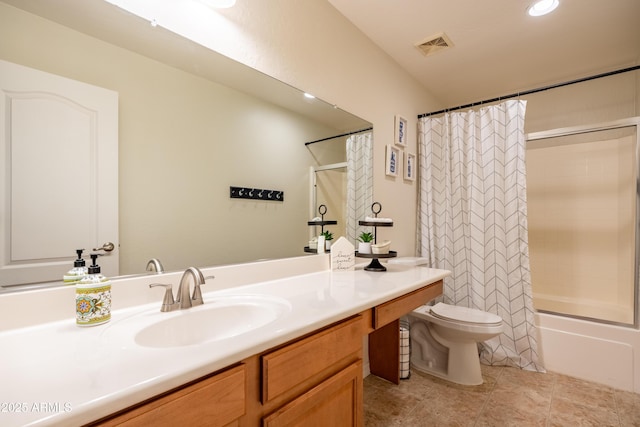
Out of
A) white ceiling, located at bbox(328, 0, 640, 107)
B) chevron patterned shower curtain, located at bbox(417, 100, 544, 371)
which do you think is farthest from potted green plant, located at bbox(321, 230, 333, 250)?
white ceiling, located at bbox(328, 0, 640, 107)

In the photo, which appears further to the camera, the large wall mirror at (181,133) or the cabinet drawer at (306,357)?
the large wall mirror at (181,133)

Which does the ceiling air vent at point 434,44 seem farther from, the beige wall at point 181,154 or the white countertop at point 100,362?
the white countertop at point 100,362

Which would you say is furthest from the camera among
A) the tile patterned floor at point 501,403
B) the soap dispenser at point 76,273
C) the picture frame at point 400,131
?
the picture frame at point 400,131

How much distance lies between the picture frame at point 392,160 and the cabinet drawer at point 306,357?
145 cm

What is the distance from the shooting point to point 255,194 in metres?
1.42

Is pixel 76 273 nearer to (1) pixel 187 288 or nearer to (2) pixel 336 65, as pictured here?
(1) pixel 187 288

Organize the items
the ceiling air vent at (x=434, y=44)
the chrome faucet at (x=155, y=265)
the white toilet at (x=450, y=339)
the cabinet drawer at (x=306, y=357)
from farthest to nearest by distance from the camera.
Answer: the ceiling air vent at (x=434, y=44) < the white toilet at (x=450, y=339) < the chrome faucet at (x=155, y=265) < the cabinet drawer at (x=306, y=357)

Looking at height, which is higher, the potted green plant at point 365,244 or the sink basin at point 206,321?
Answer: the potted green plant at point 365,244

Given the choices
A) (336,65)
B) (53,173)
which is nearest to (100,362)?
(53,173)

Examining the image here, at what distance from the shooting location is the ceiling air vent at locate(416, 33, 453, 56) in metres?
2.09

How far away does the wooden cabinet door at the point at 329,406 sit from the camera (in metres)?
0.82

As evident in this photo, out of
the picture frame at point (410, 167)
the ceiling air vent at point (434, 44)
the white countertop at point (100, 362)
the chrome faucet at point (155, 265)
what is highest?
the ceiling air vent at point (434, 44)

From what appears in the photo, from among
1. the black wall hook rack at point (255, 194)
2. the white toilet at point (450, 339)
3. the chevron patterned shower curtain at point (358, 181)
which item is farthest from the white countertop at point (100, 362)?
the white toilet at point (450, 339)

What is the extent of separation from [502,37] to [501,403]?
2.41 m
